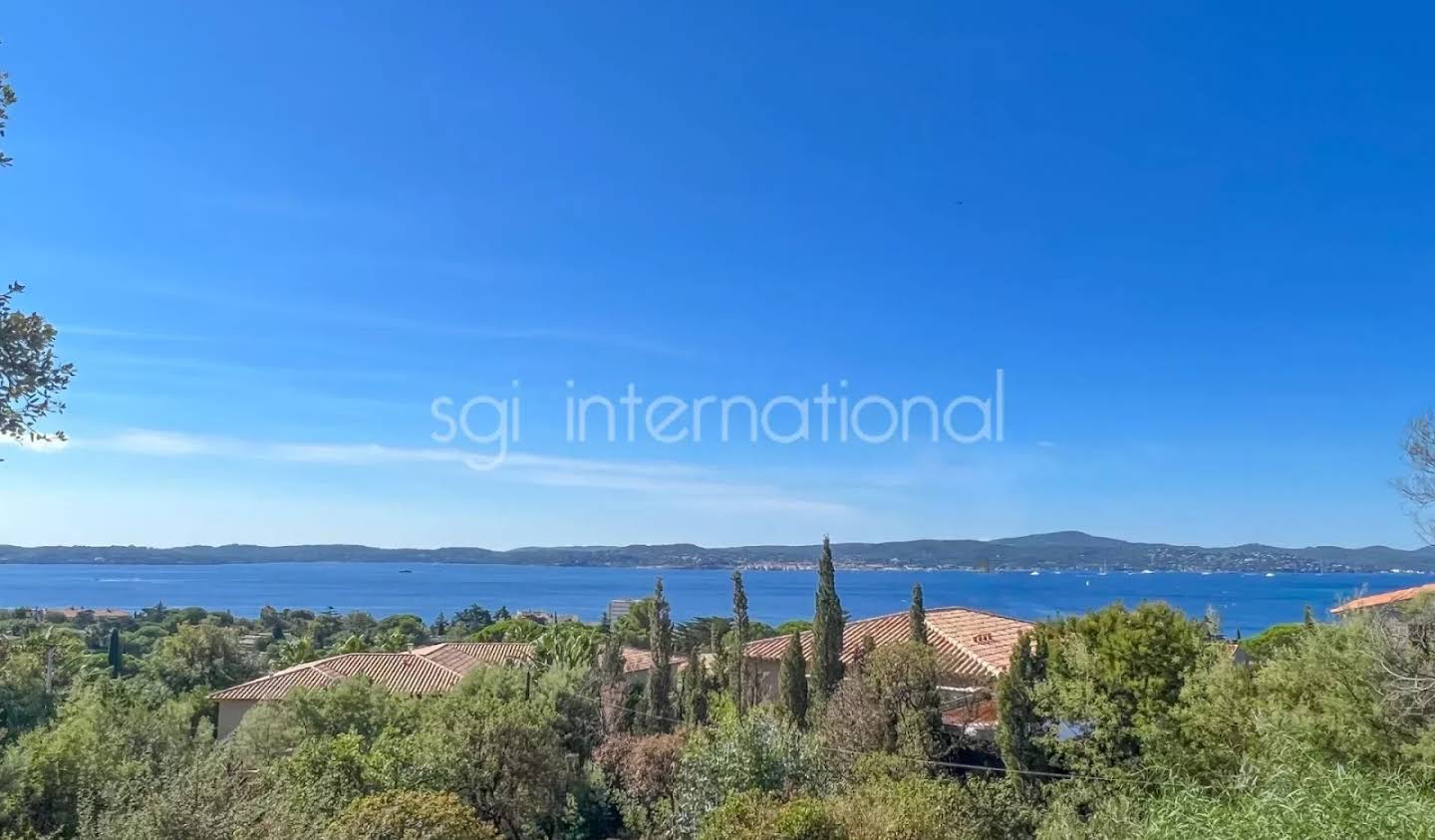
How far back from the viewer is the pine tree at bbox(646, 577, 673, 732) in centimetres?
2856

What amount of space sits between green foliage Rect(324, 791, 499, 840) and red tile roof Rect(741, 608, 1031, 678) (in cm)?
1448

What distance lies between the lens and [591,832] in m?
20.8

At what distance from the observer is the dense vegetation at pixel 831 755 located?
10.1 meters

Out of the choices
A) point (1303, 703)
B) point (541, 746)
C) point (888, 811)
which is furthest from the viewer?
point (541, 746)

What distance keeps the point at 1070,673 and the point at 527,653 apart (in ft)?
76.3

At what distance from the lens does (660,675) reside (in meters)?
29.7

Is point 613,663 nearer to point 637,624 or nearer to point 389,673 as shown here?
point 389,673

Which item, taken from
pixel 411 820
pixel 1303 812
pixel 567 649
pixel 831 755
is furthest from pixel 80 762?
pixel 1303 812

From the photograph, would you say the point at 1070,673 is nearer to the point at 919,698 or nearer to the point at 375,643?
the point at 919,698

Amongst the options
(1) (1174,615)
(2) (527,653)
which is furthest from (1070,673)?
(2) (527,653)

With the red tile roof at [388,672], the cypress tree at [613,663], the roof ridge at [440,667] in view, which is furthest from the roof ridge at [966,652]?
the roof ridge at [440,667]

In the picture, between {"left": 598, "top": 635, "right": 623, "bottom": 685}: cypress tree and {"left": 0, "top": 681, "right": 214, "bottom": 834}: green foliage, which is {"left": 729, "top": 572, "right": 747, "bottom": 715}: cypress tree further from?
{"left": 0, "top": 681, "right": 214, "bottom": 834}: green foliage

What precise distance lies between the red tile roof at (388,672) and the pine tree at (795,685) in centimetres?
1221

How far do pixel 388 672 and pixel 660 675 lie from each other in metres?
12.5
